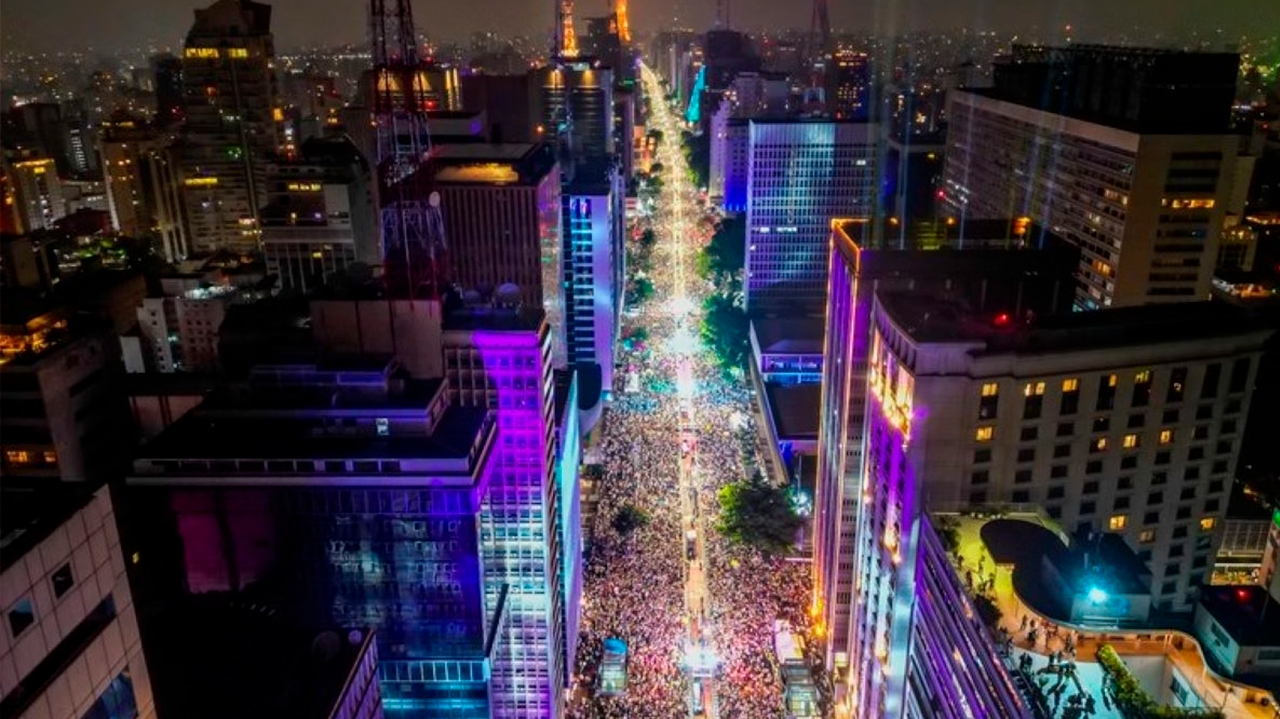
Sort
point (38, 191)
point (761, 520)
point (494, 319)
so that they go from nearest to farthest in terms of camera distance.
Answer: point (494, 319) → point (761, 520) → point (38, 191)

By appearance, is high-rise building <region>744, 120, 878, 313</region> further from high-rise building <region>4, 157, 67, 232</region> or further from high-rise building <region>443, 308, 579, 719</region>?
high-rise building <region>4, 157, 67, 232</region>

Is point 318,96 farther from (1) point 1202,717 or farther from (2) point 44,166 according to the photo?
(1) point 1202,717

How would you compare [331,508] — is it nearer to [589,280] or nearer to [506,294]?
[506,294]

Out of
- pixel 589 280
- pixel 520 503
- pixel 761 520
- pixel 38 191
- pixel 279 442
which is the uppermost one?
pixel 279 442

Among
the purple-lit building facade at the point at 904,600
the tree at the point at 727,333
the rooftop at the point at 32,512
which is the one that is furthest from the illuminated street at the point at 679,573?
the rooftop at the point at 32,512

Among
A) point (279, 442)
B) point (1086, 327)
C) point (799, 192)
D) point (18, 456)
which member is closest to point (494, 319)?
point (279, 442)

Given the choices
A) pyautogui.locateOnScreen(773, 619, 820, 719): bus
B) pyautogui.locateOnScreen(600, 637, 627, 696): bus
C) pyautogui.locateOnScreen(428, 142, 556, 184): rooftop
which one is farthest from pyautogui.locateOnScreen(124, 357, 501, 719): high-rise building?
pyautogui.locateOnScreen(428, 142, 556, 184): rooftop
